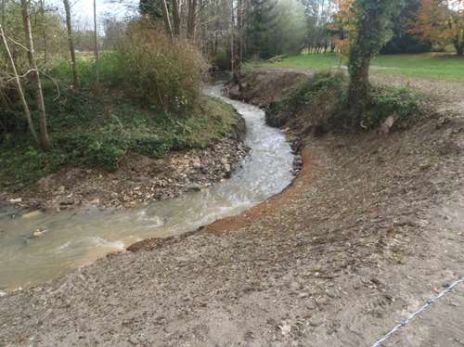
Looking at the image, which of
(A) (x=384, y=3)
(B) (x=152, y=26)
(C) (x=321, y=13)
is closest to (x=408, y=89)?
(A) (x=384, y=3)

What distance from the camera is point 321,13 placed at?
44594mm

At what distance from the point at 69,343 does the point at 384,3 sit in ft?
39.1

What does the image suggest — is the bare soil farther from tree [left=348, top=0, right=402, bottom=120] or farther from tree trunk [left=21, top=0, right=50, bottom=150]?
tree [left=348, top=0, right=402, bottom=120]

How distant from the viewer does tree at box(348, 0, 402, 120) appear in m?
11.4

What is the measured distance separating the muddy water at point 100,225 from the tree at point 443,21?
22.5 m

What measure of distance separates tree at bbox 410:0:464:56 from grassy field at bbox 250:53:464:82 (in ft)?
4.14

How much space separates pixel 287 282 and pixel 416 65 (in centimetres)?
2324

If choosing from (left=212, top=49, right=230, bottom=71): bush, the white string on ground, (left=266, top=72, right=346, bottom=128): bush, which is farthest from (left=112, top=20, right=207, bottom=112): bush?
(left=212, top=49, right=230, bottom=71): bush

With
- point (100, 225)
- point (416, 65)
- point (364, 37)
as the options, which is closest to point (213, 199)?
point (100, 225)

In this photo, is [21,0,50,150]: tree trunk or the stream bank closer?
the stream bank

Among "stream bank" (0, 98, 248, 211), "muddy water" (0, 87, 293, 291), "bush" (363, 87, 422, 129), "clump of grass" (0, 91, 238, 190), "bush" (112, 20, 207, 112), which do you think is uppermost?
"bush" (112, 20, 207, 112)

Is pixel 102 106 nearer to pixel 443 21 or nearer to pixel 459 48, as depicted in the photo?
pixel 443 21

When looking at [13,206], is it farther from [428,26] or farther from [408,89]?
[428,26]

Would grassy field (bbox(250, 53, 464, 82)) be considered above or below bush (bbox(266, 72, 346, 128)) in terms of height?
above
